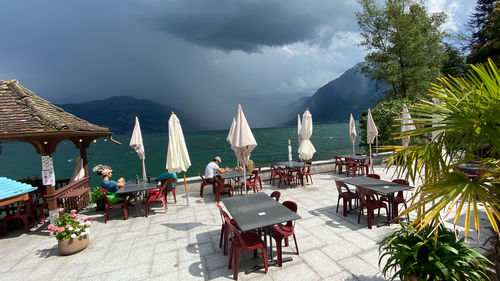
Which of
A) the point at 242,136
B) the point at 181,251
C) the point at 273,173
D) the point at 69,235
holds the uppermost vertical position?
the point at 242,136

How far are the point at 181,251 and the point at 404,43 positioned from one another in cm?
2347

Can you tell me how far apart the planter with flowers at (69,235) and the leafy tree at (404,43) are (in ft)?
73.9

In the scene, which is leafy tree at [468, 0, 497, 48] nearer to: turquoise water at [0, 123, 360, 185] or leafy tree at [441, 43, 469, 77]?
leafy tree at [441, 43, 469, 77]

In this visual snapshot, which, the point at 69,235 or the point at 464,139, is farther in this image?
the point at 69,235

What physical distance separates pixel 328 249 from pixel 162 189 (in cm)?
519

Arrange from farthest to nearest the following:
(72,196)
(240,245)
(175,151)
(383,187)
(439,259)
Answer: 1. (175,151)
2. (72,196)
3. (383,187)
4. (240,245)
5. (439,259)

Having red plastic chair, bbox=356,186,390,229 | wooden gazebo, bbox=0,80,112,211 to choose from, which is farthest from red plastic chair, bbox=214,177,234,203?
wooden gazebo, bbox=0,80,112,211

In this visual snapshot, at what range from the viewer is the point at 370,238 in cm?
486

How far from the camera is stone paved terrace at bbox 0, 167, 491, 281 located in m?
3.95

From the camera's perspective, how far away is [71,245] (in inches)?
192

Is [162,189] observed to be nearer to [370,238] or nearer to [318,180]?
[370,238]

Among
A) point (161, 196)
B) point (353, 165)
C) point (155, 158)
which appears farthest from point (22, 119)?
point (155, 158)

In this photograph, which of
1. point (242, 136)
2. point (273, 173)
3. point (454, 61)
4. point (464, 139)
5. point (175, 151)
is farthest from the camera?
point (454, 61)

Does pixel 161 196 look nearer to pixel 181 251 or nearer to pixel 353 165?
pixel 181 251
